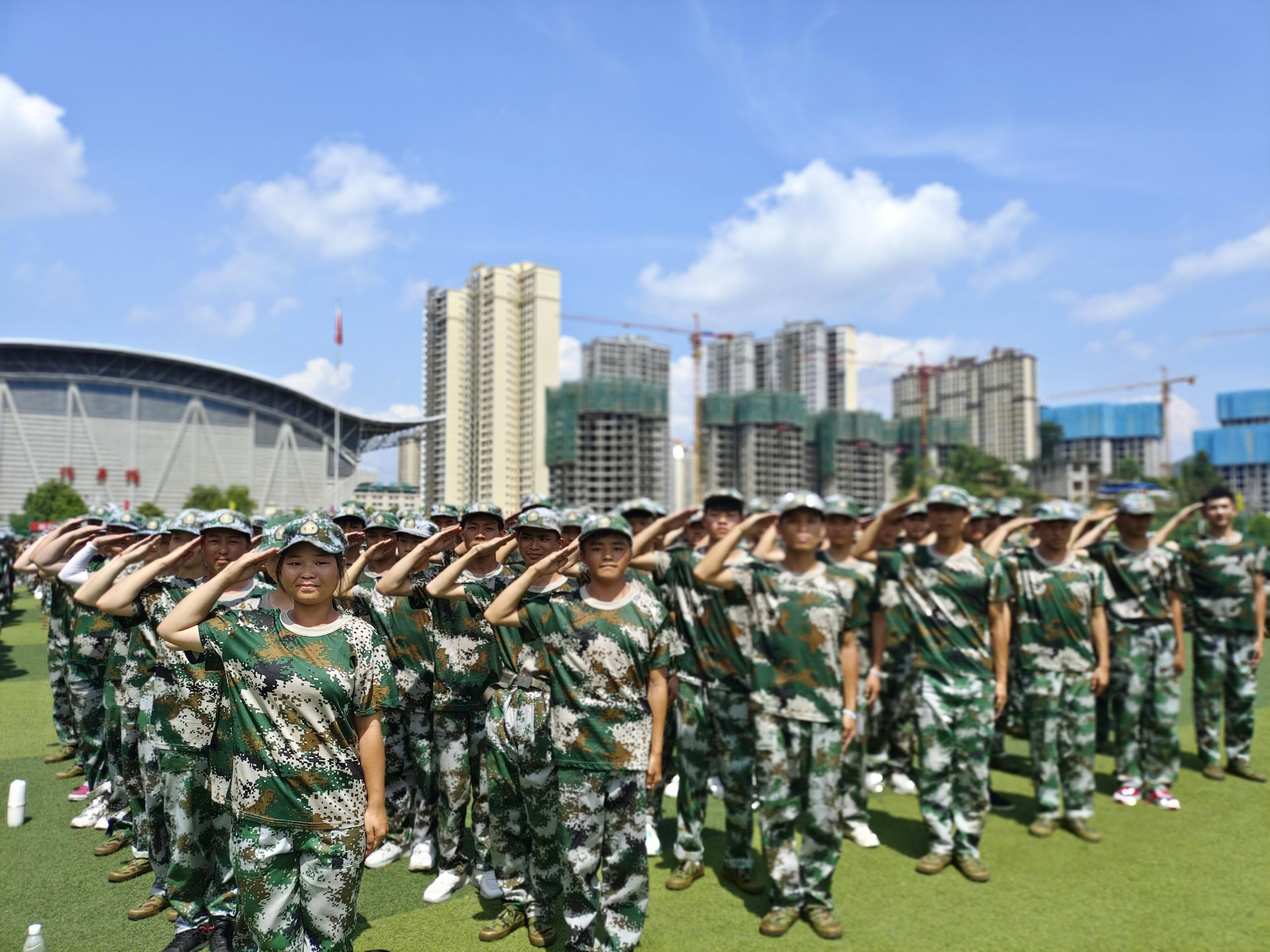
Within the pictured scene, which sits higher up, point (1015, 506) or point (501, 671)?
point (1015, 506)

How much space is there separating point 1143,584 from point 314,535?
6.42m

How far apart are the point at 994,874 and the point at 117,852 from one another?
5.54 metres

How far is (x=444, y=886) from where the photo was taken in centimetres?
457

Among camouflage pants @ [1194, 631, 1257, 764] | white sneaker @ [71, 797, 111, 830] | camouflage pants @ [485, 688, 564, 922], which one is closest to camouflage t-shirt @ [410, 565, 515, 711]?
camouflage pants @ [485, 688, 564, 922]

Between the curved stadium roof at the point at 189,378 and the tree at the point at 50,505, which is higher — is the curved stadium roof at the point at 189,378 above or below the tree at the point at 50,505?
above

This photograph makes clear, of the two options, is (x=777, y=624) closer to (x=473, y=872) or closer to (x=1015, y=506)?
(x=473, y=872)

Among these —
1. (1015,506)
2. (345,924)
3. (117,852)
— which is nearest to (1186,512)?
(1015,506)

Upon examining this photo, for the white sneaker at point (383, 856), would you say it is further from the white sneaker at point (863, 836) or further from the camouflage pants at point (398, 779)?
the white sneaker at point (863, 836)

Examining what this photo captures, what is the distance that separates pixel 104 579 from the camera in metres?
4.02

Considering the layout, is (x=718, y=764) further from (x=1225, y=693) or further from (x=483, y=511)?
(x=1225, y=693)

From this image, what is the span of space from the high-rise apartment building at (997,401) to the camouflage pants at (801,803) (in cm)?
12972

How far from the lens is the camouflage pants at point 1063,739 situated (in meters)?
5.53

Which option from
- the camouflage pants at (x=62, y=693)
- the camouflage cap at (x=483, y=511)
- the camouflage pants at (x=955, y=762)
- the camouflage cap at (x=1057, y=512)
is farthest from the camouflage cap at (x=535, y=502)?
the camouflage pants at (x=62, y=693)

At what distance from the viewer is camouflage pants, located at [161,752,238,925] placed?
3865mm
